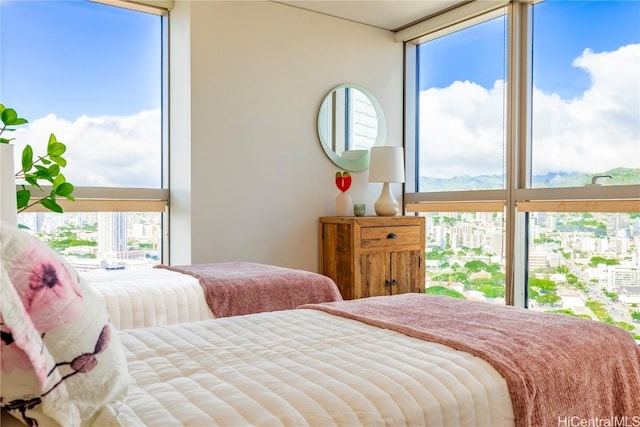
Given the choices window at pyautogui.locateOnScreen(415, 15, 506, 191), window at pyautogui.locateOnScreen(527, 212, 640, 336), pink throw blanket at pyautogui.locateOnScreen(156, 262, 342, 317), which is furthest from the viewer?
window at pyautogui.locateOnScreen(415, 15, 506, 191)

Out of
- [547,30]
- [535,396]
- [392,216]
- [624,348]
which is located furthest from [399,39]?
[535,396]

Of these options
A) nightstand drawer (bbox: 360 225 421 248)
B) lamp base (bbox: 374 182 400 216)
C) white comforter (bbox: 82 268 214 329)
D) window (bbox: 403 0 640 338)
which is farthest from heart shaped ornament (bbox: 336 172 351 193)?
white comforter (bbox: 82 268 214 329)

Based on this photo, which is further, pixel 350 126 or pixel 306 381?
pixel 350 126

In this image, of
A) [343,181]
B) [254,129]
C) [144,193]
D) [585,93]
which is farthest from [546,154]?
[144,193]

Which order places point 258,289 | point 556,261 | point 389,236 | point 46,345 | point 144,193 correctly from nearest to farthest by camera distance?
point 46,345
point 258,289
point 556,261
point 144,193
point 389,236

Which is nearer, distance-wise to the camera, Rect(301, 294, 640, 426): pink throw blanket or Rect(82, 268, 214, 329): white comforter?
Rect(301, 294, 640, 426): pink throw blanket

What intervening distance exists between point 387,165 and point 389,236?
1.73 feet

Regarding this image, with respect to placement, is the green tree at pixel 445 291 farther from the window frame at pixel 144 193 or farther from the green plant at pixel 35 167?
the green plant at pixel 35 167

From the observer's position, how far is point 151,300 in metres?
2.07

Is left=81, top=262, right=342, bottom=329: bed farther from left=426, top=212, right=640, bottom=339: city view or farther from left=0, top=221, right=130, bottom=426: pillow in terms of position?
left=426, top=212, right=640, bottom=339: city view

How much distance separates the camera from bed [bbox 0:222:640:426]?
77cm

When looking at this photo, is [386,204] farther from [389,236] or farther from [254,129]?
[254,129]

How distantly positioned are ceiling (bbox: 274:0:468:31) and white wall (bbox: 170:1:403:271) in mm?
78

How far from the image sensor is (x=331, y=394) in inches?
38.2
